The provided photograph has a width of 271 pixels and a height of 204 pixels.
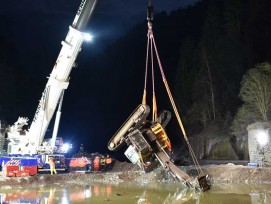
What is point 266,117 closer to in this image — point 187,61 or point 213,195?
point 213,195

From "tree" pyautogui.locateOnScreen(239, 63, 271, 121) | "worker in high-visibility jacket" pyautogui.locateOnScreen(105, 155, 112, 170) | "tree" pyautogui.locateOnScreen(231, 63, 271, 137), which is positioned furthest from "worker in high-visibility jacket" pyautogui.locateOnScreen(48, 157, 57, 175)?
"tree" pyautogui.locateOnScreen(239, 63, 271, 121)

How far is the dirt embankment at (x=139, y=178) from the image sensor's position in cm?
2047

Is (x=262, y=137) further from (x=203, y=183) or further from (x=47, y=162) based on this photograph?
(x=47, y=162)

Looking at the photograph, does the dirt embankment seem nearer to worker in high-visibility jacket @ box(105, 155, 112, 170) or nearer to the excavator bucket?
worker in high-visibility jacket @ box(105, 155, 112, 170)

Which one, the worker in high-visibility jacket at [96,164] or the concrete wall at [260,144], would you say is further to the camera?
the worker in high-visibility jacket at [96,164]

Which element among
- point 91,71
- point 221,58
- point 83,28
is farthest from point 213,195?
point 91,71

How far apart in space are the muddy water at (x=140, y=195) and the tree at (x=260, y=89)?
11882 mm

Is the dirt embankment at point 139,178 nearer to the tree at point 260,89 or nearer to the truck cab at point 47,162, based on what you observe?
the truck cab at point 47,162

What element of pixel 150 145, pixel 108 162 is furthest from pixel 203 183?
pixel 108 162

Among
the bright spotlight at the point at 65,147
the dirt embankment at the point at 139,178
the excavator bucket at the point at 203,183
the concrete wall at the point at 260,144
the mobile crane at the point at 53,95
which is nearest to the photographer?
the excavator bucket at the point at 203,183

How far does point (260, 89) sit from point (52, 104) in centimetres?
1698

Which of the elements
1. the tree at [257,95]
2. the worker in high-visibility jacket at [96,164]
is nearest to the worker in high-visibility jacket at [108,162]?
the worker in high-visibility jacket at [96,164]

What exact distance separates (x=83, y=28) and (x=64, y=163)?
9.85 m

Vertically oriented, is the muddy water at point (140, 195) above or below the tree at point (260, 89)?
below
